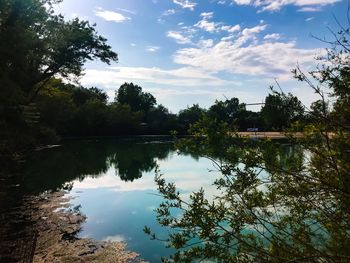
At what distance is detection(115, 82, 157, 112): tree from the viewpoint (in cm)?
9462

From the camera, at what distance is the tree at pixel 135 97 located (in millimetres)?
94625

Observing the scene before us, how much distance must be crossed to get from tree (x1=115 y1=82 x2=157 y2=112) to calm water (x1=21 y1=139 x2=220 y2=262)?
55516 mm

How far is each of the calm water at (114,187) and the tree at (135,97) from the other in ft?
182

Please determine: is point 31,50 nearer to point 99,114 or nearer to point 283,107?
point 283,107

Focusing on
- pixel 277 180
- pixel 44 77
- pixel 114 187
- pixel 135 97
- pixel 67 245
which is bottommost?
pixel 114 187

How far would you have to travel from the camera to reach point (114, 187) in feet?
74.5

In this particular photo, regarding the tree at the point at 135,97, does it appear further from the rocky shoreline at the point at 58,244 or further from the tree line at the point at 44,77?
the rocky shoreline at the point at 58,244

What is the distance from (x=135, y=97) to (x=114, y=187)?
73.6 metres

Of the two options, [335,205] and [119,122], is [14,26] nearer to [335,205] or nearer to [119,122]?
[335,205]

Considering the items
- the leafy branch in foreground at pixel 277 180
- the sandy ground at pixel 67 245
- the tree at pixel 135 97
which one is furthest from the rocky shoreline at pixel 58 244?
the tree at pixel 135 97

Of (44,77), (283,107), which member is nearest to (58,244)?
(283,107)

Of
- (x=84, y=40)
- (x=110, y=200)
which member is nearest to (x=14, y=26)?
(x=110, y=200)

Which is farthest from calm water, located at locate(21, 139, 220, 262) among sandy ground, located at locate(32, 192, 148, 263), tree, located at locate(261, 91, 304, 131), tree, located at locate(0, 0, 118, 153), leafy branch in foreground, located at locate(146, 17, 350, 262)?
tree, located at locate(0, 0, 118, 153)

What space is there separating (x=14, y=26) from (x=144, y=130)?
211ft
